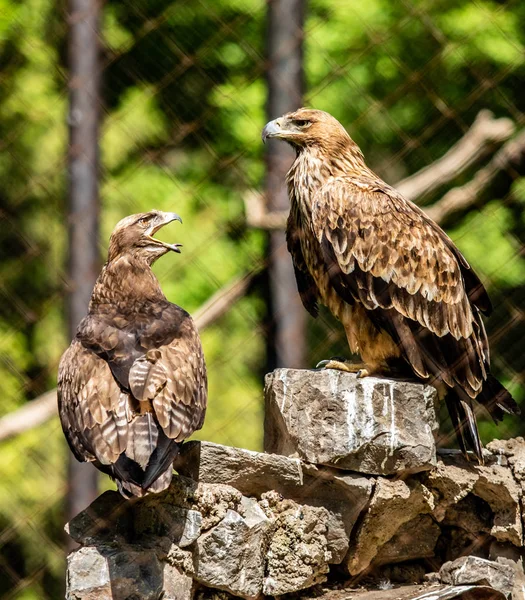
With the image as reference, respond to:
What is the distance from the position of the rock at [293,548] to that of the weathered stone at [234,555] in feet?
0.19

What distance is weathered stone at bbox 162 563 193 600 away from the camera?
3.50 m

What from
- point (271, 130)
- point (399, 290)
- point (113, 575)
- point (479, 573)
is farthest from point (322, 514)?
point (271, 130)

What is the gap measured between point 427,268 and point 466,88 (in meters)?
3.67

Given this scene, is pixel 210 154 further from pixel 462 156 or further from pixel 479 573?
pixel 479 573

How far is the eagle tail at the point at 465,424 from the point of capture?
406cm

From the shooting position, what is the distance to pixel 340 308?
14.8 ft

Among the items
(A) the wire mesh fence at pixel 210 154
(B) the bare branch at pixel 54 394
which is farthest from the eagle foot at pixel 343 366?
(A) the wire mesh fence at pixel 210 154

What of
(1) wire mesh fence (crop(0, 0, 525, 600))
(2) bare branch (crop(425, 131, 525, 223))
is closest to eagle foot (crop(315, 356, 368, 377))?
(2) bare branch (crop(425, 131, 525, 223))

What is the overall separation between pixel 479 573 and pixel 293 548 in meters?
0.56

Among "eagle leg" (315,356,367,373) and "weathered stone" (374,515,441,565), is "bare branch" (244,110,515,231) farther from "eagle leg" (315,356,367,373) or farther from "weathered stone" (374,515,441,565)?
"weathered stone" (374,515,441,565)

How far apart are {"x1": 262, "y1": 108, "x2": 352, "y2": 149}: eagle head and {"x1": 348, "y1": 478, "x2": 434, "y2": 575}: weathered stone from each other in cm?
141

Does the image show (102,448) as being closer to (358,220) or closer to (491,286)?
(358,220)

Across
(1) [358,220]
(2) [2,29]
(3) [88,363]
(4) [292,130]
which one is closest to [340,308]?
(1) [358,220]

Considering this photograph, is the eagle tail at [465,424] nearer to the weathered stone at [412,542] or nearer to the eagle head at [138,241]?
the weathered stone at [412,542]
